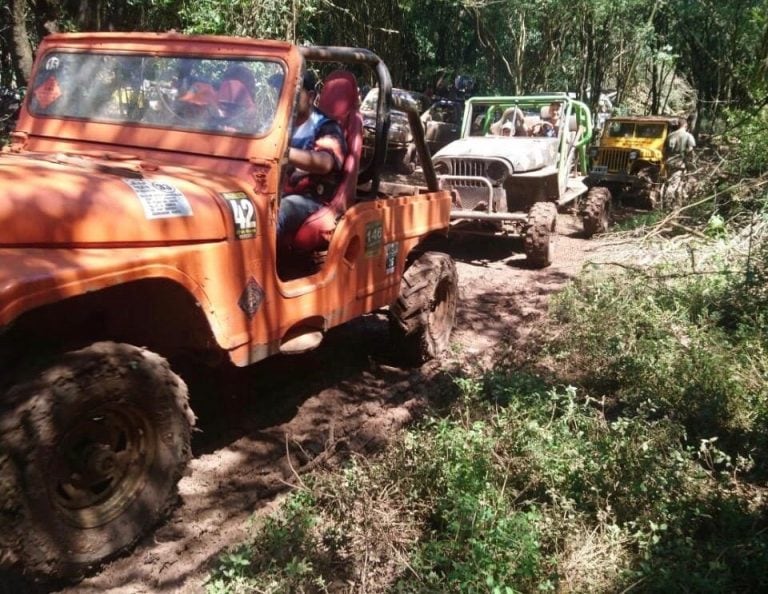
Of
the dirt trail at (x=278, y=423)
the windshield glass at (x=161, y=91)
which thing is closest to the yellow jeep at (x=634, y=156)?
the dirt trail at (x=278, y=423)

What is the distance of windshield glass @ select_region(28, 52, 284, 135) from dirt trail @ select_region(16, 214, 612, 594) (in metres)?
1.52

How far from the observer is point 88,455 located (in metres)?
2.42

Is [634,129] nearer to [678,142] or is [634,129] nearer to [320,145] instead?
[678,142]

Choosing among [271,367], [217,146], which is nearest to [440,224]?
[271,367]

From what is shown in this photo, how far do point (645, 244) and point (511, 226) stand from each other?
187 cm

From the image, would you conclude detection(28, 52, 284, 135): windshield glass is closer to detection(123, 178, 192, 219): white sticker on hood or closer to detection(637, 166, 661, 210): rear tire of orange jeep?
detection(123, 178, 192, 219): white sticker on hood

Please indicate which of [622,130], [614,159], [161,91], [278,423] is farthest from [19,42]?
[622,130]

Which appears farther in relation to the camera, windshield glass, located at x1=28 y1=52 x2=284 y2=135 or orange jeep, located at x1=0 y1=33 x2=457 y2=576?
windshield glass, located at x1=28 y1=52 x2=284 y2=135

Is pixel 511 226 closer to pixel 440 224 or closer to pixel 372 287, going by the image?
pixel 440 224

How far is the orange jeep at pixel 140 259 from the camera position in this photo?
224 cm

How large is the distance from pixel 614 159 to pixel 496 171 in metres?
5.11

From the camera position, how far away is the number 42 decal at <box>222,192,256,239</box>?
9.72 ft

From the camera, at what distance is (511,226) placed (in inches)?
336

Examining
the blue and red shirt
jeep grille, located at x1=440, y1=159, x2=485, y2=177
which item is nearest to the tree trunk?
the blue and red shirt
